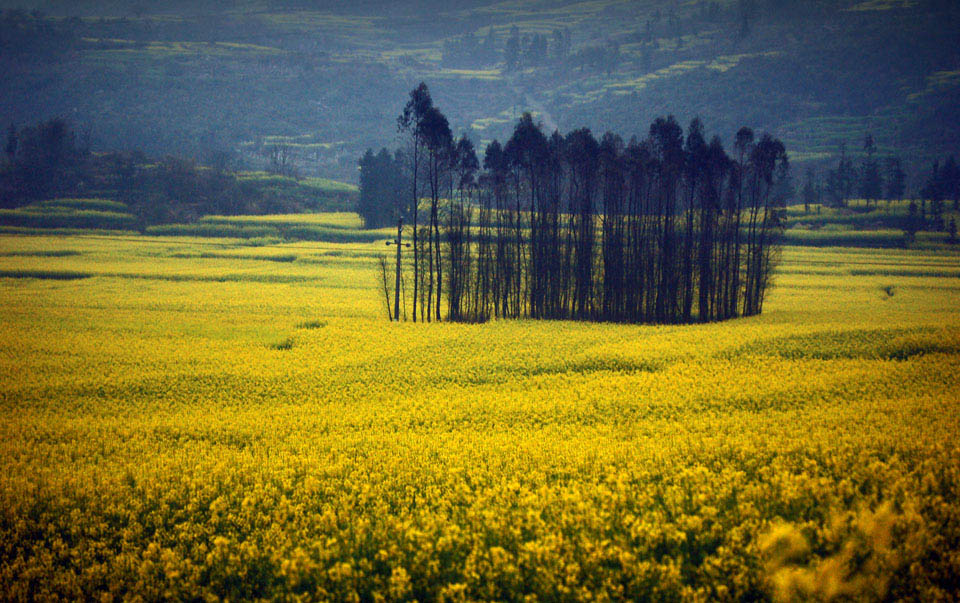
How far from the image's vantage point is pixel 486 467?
1095cm

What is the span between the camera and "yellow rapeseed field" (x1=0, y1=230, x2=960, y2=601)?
7.35m

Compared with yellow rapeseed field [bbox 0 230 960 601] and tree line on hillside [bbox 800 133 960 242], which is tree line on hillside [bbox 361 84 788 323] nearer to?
yellow rapeseed field [bbox 0 230 960 601]

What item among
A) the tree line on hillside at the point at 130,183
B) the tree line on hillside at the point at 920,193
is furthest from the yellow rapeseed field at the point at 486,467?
the tree line on hillside at the point at 920,193

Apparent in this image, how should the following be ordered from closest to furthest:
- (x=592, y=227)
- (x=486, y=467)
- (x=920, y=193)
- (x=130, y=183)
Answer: (x=486, y=467) → (x=592, y=227) → (x=130, y=183) → (x=920, y=193)

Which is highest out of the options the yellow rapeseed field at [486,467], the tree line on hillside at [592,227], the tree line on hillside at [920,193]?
the tree line on hillside at [920,193]

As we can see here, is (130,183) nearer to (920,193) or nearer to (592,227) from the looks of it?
(592,227)

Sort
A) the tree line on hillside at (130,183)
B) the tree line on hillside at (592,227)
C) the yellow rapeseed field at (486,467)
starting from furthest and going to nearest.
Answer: the tree line on hillside at (130,183) → the tree line on hillside at (592,227) → the yellow rapeseed field at (486,467)

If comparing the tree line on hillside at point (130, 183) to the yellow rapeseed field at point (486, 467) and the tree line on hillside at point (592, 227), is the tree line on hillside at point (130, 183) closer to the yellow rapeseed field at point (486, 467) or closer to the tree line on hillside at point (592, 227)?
the tree line on hillside at point (592, 227)

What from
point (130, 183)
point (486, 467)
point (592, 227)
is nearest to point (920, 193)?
point (592, 227)

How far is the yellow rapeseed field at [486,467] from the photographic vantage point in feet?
24.1

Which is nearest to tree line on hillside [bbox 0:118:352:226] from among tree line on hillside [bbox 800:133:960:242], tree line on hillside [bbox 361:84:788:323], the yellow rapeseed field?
tree line on hillside [bbox 361:84:788:323]

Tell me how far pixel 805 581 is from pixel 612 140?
135 feet

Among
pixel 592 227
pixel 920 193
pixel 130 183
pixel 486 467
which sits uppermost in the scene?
pixel 130 183

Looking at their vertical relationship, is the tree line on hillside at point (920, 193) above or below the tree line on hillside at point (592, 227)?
above
